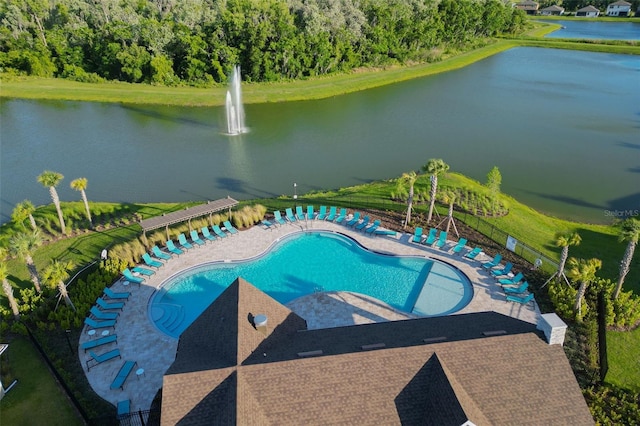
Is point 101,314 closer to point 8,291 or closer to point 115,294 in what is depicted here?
point 115,294

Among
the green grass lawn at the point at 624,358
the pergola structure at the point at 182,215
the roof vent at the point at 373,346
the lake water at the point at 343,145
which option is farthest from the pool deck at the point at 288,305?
the lake water at the point at 343,145

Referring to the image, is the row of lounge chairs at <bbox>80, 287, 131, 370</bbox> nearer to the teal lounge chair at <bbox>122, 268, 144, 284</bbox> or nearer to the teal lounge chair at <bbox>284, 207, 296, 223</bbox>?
the teal lounge chair at <bbox>122, 268, 144, 284</bbox>

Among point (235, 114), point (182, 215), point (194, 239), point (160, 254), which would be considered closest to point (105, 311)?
point (160, 254)

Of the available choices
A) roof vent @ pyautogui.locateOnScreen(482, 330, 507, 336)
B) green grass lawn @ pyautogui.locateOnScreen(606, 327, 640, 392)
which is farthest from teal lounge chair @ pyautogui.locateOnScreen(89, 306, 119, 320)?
green grass lawn @ pyautogui.locateOnScreen(606, 327, 640, 392)

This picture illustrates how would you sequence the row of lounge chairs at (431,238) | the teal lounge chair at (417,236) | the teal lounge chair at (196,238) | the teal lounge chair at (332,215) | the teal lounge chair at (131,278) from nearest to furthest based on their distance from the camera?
the teal lounge chair at (131,278) → the row of lounge chairs at (431,238) → the teal lounge chair at (196,238) → the teal lounge chair at (417,236) → the teal lounge chair at (332,215)

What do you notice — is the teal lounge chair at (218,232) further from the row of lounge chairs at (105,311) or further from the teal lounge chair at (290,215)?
the row of lounge chairs at (105,311)

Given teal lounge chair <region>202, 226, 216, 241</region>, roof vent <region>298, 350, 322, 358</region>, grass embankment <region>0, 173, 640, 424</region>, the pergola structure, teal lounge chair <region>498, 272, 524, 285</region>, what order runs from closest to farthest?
roof vent <region>298, 350, 322, 358</region>
grass embankment <region>0, 173, 640, 424</region>
teal lounge chair <region>498, 272, 524, 285</region>
the pergola structure
teal lounge chair <region>202, 226, 216, 241</region>

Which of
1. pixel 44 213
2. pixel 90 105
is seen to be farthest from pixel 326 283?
pixel 90 105

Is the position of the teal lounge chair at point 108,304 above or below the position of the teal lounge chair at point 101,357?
above
